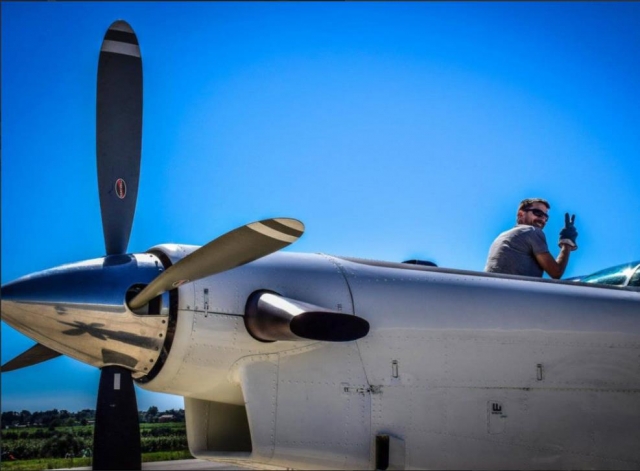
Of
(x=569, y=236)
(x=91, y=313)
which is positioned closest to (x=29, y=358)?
(x=91, y=313)

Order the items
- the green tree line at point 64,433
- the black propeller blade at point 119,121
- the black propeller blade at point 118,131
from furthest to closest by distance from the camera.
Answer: the green tree line at point 64,433
the black propeller blade at point 119,121
the black propeller blade at point 118,131

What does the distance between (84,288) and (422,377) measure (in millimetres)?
3112

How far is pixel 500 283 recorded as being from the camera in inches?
268

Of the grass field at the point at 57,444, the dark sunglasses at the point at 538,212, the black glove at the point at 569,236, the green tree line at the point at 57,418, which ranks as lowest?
the grass field at the point at 57,444

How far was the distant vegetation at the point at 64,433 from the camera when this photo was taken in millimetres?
7826

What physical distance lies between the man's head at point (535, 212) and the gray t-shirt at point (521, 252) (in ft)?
1.13

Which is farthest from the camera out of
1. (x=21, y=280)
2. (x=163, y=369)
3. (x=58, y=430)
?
(x=58, y=430)

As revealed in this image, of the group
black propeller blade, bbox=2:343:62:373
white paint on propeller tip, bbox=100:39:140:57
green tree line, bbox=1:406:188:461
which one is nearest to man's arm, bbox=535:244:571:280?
green tree line, bbox=1:406:188:461

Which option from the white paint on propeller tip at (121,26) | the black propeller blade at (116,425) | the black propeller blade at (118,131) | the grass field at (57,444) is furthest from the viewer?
the grass field at (57,444)

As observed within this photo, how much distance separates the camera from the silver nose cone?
5109 mm

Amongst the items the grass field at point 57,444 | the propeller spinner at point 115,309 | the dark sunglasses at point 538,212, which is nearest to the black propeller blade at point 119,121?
the propeller spinner at point 115,309

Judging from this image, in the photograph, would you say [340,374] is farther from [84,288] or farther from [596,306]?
[596,306]

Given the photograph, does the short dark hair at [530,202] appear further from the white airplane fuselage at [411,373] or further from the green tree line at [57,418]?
the green tree line at [57,418]

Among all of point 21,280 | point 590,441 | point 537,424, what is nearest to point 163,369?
point 21,280
